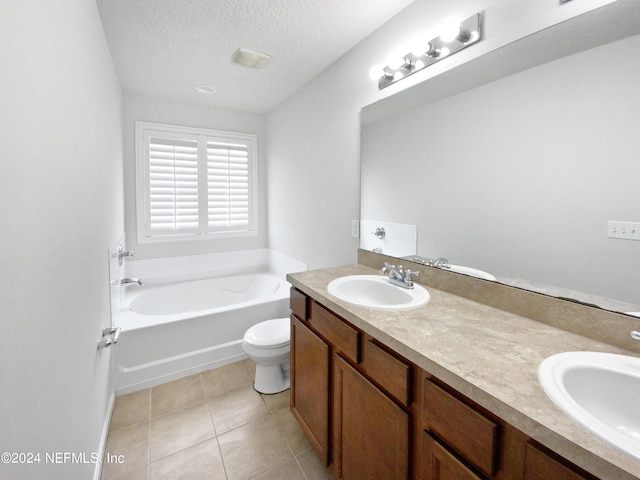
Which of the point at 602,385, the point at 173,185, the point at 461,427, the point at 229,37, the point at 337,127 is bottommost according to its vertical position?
the point at 461,427

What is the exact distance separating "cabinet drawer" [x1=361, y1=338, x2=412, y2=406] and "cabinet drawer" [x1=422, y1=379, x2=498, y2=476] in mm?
72

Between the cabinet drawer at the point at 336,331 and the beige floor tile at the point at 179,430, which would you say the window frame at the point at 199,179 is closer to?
the beige floor tile at the point at 179,430

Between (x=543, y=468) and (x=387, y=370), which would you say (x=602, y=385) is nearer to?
(x=543, y=468)

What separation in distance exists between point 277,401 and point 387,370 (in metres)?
1.35

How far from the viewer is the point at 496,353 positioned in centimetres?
88

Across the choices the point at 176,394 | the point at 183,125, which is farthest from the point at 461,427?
the point at 183,125

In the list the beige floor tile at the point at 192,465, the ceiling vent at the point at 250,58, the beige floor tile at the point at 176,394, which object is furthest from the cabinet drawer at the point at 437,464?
the ceiling vent at the point at 250,58

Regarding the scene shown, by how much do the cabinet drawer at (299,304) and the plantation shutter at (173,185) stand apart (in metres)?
2.17

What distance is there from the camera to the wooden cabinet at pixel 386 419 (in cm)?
68

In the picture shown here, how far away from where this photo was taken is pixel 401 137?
1762mm

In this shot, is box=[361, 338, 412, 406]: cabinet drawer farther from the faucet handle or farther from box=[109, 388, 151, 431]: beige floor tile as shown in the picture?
box=[109, 388, 151, 431]: beige floor tile

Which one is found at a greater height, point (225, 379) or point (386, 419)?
point (386, 419)

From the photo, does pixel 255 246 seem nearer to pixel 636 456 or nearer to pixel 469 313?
pixel 469 313

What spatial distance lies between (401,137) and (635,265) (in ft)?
3.95
